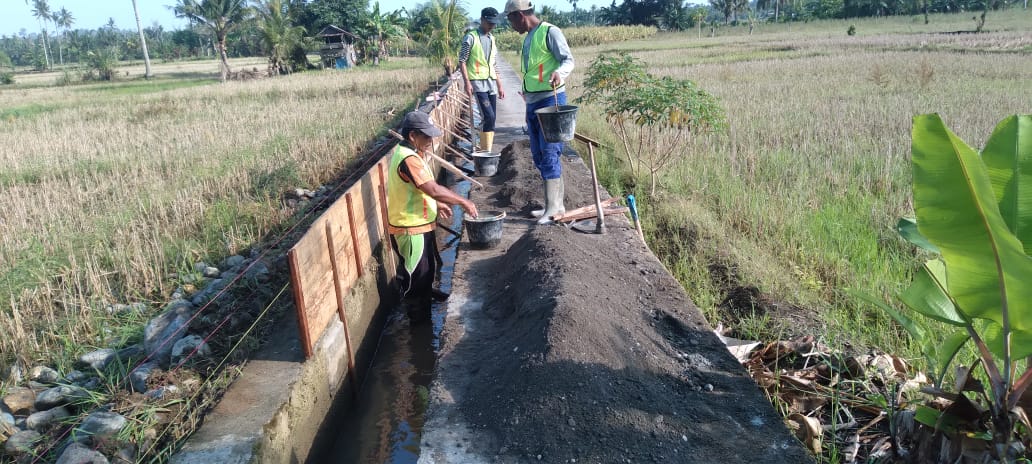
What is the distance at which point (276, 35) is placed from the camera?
33.9 meters

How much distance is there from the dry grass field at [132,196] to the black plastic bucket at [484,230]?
6.66ft

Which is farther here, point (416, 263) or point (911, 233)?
point (416, 263)

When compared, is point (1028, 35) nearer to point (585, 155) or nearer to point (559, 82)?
point (585, 155)

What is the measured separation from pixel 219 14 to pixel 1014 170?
41696mm

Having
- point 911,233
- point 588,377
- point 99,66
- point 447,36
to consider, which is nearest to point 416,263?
point 588,377

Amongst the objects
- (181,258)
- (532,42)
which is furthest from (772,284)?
(181,258)

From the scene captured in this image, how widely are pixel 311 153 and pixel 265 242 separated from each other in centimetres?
373

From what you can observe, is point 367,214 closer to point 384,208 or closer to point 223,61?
point 384,208

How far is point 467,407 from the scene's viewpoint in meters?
3.30

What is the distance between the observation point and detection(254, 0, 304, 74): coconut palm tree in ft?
112

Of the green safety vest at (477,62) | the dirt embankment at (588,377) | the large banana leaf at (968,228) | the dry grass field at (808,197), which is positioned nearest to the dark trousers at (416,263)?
the dirt embankment at (588,377)

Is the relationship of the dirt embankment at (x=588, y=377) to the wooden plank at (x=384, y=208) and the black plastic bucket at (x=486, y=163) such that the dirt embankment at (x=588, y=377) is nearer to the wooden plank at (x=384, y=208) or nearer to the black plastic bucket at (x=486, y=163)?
the wooden plank at (x=384, y=208)

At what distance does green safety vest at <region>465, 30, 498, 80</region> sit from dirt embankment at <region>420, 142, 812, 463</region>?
14.4 ft

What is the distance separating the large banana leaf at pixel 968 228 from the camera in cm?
178
